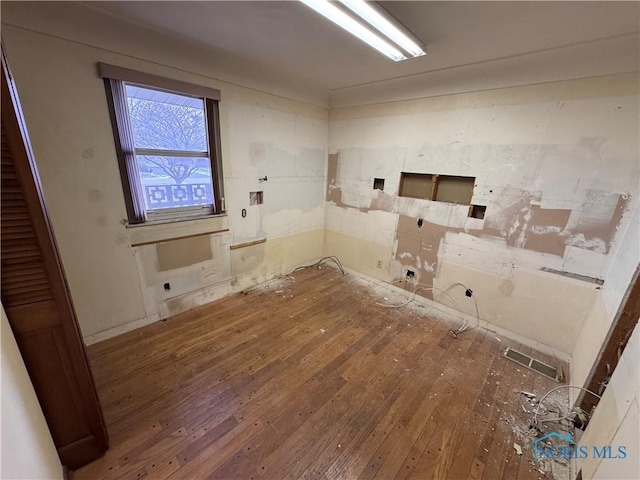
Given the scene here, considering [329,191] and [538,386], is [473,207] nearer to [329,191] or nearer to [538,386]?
[538,386]

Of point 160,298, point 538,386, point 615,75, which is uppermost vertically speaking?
point 615,75

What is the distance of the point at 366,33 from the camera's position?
173 centimetres

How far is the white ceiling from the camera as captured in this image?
1.52 metres

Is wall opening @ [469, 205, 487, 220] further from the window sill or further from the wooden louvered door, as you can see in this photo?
the wooden louvered door

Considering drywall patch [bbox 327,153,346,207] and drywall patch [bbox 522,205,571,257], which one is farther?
drywall patch [bbox 327,153,346,207]

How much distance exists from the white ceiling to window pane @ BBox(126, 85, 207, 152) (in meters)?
0.52

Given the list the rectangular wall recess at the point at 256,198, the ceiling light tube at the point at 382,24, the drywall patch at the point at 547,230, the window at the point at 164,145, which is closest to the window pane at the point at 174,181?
the window at the point at 164,145

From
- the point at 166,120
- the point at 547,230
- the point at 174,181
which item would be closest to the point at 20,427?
the point at 174,181

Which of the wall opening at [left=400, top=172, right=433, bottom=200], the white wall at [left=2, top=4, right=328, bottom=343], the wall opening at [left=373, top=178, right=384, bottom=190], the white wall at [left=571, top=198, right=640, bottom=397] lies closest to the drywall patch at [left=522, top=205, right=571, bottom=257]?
the white wall at [left=571, top=198, right=640, bottom=397]

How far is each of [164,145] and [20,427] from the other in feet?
7.08

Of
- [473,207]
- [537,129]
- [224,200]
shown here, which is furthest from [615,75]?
[224,200]

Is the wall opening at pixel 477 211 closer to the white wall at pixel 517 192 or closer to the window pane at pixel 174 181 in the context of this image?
the white wall at pixel 517 192

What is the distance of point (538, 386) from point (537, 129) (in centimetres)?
219

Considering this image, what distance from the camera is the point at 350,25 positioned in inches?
64.5
